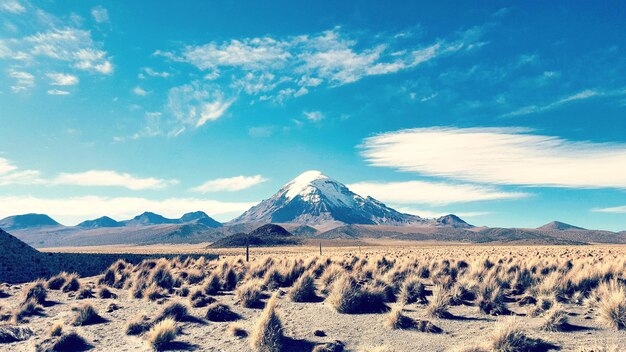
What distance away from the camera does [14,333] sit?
486 inches

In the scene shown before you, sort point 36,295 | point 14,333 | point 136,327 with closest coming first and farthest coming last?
point 14,333 → point 136,327 → point 36,295

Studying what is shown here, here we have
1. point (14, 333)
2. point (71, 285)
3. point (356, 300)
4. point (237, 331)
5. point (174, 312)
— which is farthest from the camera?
point (71, 285)

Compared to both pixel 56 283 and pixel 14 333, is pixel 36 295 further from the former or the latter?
pixel 14 333

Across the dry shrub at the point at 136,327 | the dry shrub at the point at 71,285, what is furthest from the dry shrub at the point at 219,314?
the dry shrub at the point at 71,285

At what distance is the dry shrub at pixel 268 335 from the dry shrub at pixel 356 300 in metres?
3.02

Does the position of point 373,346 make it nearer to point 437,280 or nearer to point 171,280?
point 437,280

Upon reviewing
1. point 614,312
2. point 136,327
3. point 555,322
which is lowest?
point 136,327

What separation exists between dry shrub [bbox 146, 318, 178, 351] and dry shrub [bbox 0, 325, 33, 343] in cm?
401

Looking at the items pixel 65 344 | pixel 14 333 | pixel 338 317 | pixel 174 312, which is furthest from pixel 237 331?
pixel 14 333

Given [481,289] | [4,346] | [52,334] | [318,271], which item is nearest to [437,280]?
[481,289]

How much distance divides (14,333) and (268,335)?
805 cm

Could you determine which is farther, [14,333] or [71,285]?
[71,285]

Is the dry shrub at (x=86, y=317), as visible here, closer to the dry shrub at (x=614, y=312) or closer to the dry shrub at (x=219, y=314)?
the dry shrub at (x=219, y=314)

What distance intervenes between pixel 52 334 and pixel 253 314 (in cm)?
603
